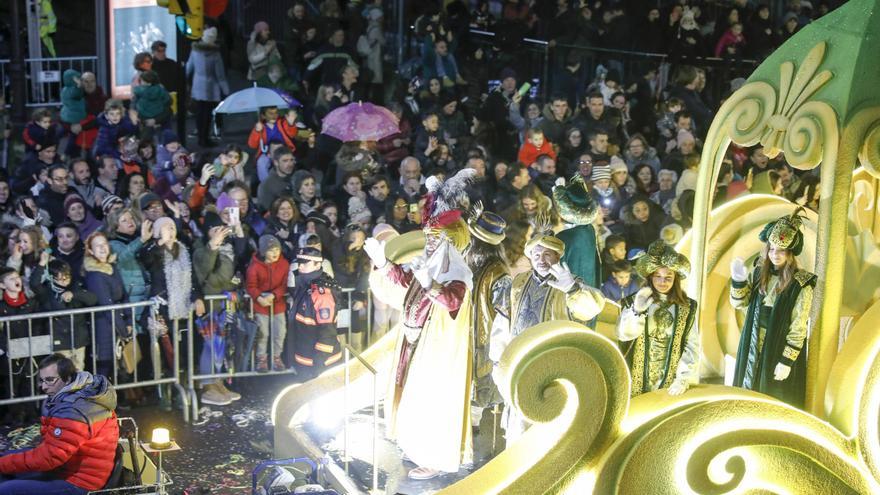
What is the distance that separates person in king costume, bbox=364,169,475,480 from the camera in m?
8.04

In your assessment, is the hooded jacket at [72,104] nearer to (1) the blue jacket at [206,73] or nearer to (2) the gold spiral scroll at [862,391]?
(1) the blue jacket at [206,73]

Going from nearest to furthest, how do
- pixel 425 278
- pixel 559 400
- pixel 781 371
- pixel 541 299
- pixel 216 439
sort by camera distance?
pixel 559 400 < pixel 781 371 < pixel 541 299 < pixel 425 278 < pixel 216 439

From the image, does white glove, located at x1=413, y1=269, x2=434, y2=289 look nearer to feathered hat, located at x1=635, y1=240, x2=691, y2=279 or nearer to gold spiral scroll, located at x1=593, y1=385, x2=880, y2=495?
feathered hat, located at x1=635, y1=240, x2=691, y2=279

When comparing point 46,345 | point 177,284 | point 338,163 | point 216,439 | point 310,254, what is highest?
point 338,163

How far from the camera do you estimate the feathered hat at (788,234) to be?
283 inches

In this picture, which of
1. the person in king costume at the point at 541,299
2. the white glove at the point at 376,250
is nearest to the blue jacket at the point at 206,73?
the white glove at the point at 376,250

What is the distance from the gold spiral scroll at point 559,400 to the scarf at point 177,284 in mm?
4610

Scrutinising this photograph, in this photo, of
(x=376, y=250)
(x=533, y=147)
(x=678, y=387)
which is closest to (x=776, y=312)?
(x=678, y=387)

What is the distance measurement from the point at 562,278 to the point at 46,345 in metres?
4.52

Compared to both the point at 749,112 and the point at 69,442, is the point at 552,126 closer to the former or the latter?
the point at 749,112

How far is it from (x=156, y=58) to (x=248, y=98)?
6.13 ft

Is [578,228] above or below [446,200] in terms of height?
below

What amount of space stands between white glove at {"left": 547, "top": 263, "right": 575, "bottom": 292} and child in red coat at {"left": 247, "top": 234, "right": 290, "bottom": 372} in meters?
3.65

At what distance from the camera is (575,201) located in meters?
8.47
